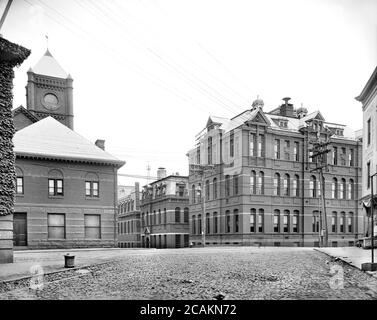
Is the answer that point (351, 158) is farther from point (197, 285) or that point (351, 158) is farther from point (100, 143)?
point (100, 143)

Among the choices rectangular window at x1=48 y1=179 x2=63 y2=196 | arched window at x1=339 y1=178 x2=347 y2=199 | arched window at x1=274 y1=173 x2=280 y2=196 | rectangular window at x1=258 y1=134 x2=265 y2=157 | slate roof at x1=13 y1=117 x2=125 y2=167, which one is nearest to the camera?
slate roof at x1=13 y1=117 x2=125 y2=167

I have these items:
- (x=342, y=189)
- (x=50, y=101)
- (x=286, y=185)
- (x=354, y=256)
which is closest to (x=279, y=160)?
(x=286, y=185)

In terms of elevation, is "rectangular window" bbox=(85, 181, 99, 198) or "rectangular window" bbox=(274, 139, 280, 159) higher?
"rectangular window" bbox=(274, 139, 280, 159)

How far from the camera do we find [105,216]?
17.7 metres

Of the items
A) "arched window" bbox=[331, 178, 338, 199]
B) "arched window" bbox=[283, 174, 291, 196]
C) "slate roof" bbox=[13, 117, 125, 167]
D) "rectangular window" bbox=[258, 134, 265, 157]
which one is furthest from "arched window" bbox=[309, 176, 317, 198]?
"slate roof" bbox=[13, 117, 125, 167]

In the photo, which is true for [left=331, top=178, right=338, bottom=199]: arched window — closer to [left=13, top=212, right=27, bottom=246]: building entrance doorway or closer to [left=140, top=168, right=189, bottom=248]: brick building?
[left=13, top=212, right=27, bottom=246]: building entrance doorway

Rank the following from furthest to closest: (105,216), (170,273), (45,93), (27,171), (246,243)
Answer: (246,243), (105,216), (27,171), (170,273), (45,93)

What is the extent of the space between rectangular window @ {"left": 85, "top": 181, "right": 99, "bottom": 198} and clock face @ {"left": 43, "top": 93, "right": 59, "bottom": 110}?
6.41 meters

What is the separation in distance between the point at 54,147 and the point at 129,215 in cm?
1615

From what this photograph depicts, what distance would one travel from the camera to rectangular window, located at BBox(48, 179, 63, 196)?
535 inches

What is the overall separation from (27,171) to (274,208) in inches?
405
